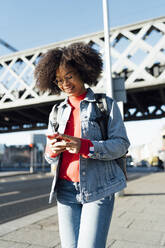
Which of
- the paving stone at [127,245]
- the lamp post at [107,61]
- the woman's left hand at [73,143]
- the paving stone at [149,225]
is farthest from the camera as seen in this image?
the lamp post at [107,61]

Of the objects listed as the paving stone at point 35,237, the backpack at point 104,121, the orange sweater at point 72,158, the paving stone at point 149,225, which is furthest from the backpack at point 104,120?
the paving stone at point 149,225

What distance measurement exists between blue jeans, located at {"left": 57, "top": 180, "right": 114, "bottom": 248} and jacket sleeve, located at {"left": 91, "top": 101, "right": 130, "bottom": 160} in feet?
0.92

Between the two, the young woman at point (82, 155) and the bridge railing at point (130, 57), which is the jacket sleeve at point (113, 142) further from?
the bridge railing at point (130, 57)

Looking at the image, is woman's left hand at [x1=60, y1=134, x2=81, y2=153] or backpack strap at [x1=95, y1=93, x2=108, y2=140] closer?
woman's left hand at [x1=60, y1=134, x2=81, y2=153]

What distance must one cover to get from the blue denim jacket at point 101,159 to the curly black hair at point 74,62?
0.37 metres

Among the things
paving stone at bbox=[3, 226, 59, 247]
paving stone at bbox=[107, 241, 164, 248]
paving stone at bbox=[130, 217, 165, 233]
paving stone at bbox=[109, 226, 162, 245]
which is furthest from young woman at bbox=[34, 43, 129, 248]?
paving stone at bbox=[130, 217, 165, 233]

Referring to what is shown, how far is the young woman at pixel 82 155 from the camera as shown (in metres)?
1.58

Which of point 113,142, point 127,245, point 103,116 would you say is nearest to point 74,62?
point 103,116

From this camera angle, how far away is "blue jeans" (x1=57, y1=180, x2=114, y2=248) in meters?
1.58

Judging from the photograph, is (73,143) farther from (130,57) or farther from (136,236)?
(130,57)

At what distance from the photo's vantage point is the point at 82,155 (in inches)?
63.9

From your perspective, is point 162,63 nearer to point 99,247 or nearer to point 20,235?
point 20,235

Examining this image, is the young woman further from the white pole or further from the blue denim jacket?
the white pole

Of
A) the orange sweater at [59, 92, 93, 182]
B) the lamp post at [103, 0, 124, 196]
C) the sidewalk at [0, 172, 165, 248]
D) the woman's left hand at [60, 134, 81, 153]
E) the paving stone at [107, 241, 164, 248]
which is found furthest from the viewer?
the lamp post at [103, 0, 124, 196]
